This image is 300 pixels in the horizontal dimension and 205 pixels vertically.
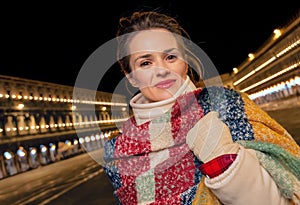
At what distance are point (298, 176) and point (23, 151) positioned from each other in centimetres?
5748

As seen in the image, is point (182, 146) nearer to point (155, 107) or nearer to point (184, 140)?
point (184, 140)

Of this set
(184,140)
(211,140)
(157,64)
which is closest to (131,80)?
(157,64)

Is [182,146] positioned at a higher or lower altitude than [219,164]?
higher

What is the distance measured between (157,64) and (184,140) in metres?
0.45

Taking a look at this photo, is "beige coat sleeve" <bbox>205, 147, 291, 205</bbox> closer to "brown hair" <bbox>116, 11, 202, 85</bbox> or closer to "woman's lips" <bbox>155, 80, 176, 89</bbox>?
"woman's lips" <bbox>155, 80, 176, 89</bbox>

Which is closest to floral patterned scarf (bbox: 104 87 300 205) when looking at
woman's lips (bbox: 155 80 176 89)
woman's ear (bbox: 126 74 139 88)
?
woman's lips (bbox: 155 80 176 89)

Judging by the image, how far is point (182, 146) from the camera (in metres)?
1.89

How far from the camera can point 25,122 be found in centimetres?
5925

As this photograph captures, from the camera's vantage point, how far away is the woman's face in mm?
2031

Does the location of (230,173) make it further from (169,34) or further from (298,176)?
(169,34)

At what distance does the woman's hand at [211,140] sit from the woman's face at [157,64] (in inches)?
17.7

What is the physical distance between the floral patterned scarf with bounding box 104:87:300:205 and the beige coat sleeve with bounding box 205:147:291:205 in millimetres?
139

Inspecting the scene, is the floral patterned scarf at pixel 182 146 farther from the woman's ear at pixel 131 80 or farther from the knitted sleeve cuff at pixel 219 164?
the woman's ear at pixel 131 80

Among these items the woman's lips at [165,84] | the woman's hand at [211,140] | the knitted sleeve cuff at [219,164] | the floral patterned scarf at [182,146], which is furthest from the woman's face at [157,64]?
the knitted sleeve cuff at [219,164]
